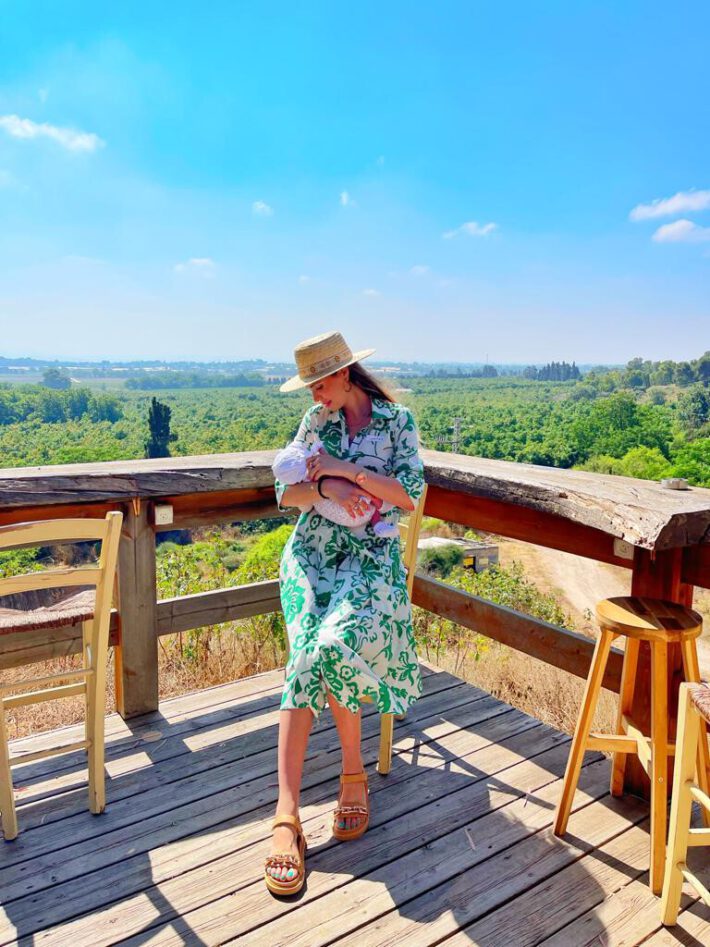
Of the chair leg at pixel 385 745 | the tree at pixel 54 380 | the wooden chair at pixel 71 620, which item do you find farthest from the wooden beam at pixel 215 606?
the tree at pixel 54 380

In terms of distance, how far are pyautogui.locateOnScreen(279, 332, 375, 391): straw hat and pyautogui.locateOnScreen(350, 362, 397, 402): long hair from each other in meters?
0.11

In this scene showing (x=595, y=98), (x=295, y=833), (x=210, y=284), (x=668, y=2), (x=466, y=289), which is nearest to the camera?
(x=295, y=833)

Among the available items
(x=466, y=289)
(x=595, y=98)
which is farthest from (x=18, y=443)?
(x=595, y=98)

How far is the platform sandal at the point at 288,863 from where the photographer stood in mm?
1548

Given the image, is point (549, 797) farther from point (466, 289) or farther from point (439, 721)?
point (466, 289)

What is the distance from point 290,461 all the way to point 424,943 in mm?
1180

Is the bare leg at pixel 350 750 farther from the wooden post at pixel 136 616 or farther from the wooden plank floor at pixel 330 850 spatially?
the wooden post at pixel 136 616

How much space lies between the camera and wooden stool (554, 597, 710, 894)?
160 centimetres

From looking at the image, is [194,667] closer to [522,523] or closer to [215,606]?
[215,606]

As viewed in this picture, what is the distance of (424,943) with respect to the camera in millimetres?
1412

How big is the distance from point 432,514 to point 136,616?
1.14m

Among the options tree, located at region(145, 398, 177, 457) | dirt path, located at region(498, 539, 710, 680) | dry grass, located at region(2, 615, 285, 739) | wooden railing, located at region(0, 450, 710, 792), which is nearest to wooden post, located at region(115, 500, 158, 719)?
wooden railing, located at region(0, 450, 710, 792)

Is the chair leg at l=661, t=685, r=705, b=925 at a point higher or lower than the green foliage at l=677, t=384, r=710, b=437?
higher

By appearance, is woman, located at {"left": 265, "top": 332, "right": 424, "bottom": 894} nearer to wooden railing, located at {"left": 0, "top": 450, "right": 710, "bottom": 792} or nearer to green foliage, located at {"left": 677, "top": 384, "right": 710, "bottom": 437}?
wooden railing, located at {"left": 0, "top": 450, "right": 710, "bottom": 792}
